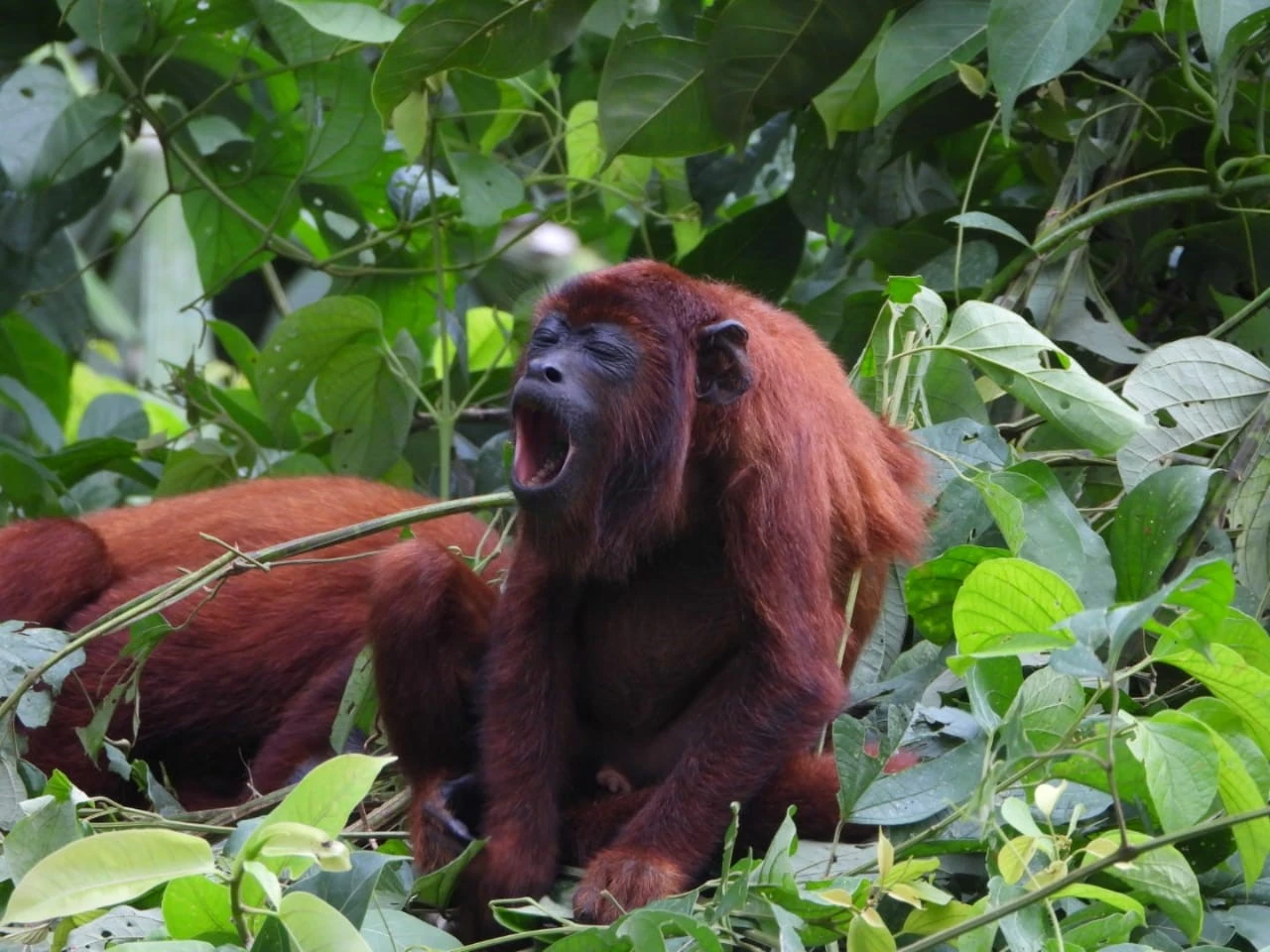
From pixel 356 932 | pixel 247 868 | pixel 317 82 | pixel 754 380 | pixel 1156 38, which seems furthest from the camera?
pixel 317 82

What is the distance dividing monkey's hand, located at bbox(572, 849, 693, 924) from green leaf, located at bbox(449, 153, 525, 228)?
88.5 inches

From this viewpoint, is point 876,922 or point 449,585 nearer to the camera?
point 876,922

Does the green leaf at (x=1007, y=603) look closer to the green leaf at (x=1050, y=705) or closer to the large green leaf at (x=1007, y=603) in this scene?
the large green leaf at (x=1007, y=603)

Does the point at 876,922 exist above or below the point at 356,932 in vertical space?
below

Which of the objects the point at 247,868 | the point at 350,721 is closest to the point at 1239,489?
the point at 350,721

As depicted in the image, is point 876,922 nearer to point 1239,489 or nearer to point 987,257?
point 1239,489

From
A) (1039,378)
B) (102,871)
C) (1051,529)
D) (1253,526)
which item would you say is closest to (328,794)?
(102,871)

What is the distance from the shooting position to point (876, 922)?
229 cm

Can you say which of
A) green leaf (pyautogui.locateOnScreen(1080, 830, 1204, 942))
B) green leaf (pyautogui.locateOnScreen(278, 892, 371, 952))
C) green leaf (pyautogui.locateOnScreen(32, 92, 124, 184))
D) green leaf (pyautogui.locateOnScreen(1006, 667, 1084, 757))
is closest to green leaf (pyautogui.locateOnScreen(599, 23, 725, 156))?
green leaf (pyautogui.locateOnScreen(32, 92, 124, 184))

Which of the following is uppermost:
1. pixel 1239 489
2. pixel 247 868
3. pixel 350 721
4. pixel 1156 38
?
pixel 1156 38

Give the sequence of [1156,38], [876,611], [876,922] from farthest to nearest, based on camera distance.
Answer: [1156,38]
[876,611]
[876,922]

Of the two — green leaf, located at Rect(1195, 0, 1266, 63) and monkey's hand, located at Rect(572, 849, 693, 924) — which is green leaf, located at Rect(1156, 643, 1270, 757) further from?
green leaf, located at Rect(1195, 0, 1266, 63)

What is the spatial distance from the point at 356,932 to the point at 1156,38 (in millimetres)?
2961

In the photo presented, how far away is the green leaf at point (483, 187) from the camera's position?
15.1ft
